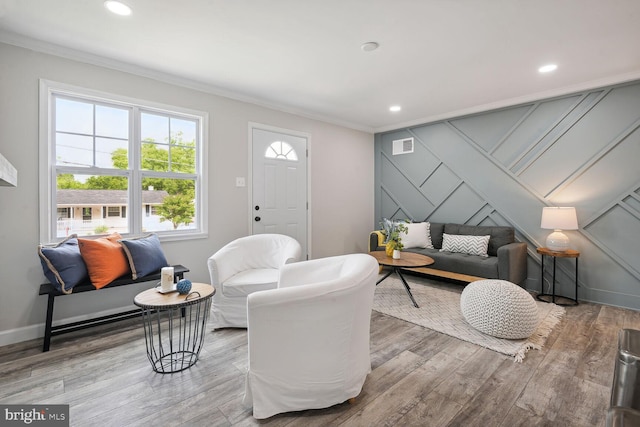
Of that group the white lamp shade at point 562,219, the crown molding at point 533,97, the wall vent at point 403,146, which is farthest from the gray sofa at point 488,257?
the crown molding at point 533,97

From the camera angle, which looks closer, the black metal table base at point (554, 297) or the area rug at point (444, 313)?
the area rug at point (444, 313)

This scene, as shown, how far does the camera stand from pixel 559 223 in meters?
3.36

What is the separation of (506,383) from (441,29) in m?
2.60

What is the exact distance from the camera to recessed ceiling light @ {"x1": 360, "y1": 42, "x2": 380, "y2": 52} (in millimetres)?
2613

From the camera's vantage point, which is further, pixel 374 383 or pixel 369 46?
pixel 369 46

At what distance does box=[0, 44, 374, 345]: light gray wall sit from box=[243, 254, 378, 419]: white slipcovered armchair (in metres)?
2.20

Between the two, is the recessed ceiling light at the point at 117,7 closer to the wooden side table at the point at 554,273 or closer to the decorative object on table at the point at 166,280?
the decorative object on table at the point at 166,280

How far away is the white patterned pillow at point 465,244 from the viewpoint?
4.03 m

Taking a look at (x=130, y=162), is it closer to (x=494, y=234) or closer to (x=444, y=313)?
(x=444, y=313)

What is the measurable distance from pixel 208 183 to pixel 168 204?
494 mm

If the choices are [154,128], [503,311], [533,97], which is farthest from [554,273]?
[154,128]

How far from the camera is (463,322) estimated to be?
2.91 metres

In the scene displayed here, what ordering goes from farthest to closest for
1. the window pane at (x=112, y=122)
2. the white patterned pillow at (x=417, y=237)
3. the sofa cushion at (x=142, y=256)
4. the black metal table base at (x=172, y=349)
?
the white patterned pillow at (x=417, y=237) → the window pane at (x=112, y=122) → the sofa cushion at (x=142, y=256) → the black metal table base at (x=172, y=349)

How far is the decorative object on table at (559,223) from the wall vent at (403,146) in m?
2.31
